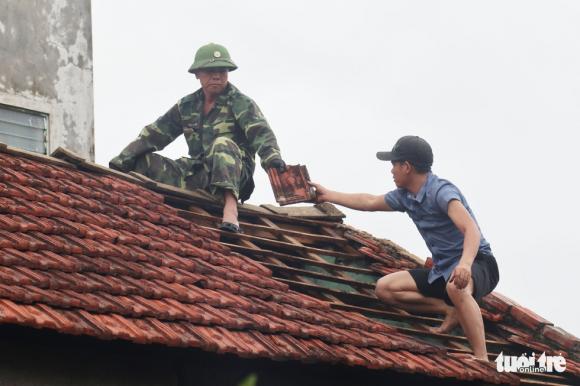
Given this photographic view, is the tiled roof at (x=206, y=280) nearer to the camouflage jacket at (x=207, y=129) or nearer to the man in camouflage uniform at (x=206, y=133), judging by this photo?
the man in camouflage uniform at (x=206, y=133)

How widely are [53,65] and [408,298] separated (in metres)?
5.71

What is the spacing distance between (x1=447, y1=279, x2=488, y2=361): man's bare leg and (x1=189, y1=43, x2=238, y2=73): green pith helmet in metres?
3.02

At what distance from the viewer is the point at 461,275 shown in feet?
24.7

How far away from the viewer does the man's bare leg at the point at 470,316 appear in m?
7.74

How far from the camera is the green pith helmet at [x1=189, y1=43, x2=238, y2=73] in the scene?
31.9 feet

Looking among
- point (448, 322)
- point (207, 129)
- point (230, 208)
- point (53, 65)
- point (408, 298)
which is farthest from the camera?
point (53, 65)

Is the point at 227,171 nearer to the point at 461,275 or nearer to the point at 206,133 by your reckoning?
the point at 206,133

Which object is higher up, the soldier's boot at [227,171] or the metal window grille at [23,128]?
the metal window grille at [23,128]

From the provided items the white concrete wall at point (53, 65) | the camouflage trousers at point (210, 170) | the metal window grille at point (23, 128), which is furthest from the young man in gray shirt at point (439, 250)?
the white concrete wall at point (53, 65)

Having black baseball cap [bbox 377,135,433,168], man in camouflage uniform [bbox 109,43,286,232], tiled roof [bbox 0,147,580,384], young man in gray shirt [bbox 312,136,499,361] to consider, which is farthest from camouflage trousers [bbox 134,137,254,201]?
black baseball cap [bbox 377,135,433,168]

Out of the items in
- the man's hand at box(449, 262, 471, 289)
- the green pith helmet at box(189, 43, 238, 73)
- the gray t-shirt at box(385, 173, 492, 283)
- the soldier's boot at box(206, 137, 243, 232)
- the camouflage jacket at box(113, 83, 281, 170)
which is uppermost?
the green pith helmet at box(189, 43, 238, 73)

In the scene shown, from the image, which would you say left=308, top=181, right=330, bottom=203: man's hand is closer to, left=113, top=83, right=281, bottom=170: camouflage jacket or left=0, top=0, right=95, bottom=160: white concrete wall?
left=113, top=83, right=281, bottom=170: camouflage jacket

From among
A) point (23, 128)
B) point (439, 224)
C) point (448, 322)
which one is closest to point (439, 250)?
point (439, 224)

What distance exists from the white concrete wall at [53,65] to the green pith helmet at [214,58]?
114 inches
